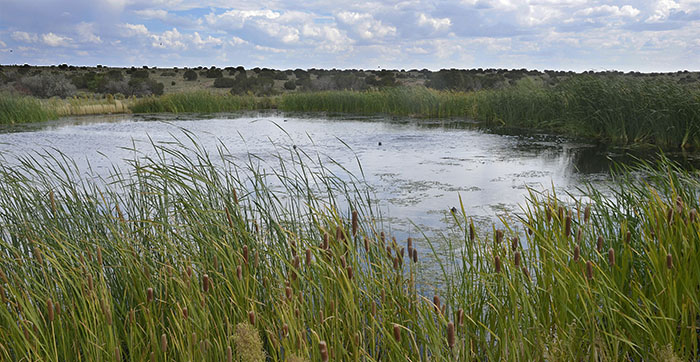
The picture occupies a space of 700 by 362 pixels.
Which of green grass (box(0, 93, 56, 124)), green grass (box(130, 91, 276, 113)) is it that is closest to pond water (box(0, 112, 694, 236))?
green grass (box(0, 93, 56, 124))

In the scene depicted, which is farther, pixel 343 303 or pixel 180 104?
pixel 180 104

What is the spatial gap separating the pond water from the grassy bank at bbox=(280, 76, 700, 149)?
0.85 meters

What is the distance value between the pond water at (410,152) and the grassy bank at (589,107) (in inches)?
33.6

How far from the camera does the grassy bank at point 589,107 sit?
11.1 metres

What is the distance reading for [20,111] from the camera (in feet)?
58.4

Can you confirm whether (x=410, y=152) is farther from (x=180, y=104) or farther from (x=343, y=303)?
(x=180, y=104)

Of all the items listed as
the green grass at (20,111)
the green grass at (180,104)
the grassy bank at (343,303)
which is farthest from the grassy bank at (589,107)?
the green grass at (20,111)

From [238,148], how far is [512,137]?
6445mm

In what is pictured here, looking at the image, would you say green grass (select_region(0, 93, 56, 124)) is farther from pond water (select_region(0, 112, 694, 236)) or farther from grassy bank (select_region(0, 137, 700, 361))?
grassy bank (select_region(0, 137, 700, 361))

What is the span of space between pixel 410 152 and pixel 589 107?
482cm

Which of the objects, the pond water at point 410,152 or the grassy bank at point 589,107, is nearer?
the pond water at point 410,152

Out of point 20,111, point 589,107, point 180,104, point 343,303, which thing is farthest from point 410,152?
point 180,104

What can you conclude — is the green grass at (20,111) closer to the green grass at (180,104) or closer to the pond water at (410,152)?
the pond water at (410,152)

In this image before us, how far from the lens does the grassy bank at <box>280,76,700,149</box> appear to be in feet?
36.4
